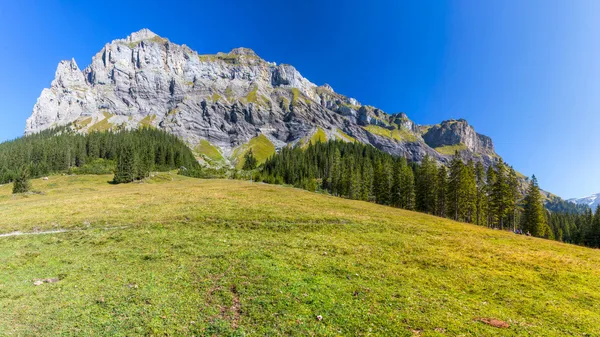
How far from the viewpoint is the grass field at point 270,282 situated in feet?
37.5

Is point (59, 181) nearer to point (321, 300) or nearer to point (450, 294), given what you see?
point (321, 300)

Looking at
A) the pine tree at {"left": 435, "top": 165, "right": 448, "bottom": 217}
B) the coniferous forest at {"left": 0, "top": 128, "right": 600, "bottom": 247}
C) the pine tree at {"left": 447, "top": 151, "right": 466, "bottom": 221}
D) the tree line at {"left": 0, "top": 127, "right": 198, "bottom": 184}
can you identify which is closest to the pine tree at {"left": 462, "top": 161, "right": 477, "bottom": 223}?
the coniferous forest at {"left": 0, "top": 128, "right": 600, "bottom": 247}

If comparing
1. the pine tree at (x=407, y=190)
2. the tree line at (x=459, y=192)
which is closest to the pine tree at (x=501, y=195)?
the tree line at (x=459, y=192)

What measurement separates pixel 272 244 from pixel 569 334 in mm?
19773

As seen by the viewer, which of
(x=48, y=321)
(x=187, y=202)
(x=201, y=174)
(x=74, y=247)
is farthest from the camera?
(x=201, y=174)

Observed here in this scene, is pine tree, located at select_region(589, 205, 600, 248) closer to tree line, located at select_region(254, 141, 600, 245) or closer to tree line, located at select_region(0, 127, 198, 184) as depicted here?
tree line, located at select_region(254, 141, 600, 245)

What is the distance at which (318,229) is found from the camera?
30.7m

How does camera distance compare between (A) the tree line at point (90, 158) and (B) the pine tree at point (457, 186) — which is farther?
(A) the tree line at point (90, 158)

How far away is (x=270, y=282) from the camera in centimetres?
1545

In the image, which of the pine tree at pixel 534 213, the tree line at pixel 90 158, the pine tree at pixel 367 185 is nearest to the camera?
the pine tree at pixel 534 213

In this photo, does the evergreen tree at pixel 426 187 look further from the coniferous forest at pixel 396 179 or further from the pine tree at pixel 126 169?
the pine tree at pixel 126 169

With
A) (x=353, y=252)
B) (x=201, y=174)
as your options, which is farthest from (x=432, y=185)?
(x=201, y=174)

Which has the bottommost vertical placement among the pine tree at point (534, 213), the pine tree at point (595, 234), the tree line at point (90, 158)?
the pine tree at point (595, 234)

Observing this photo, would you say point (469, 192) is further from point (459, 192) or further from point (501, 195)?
point (501, 195)
